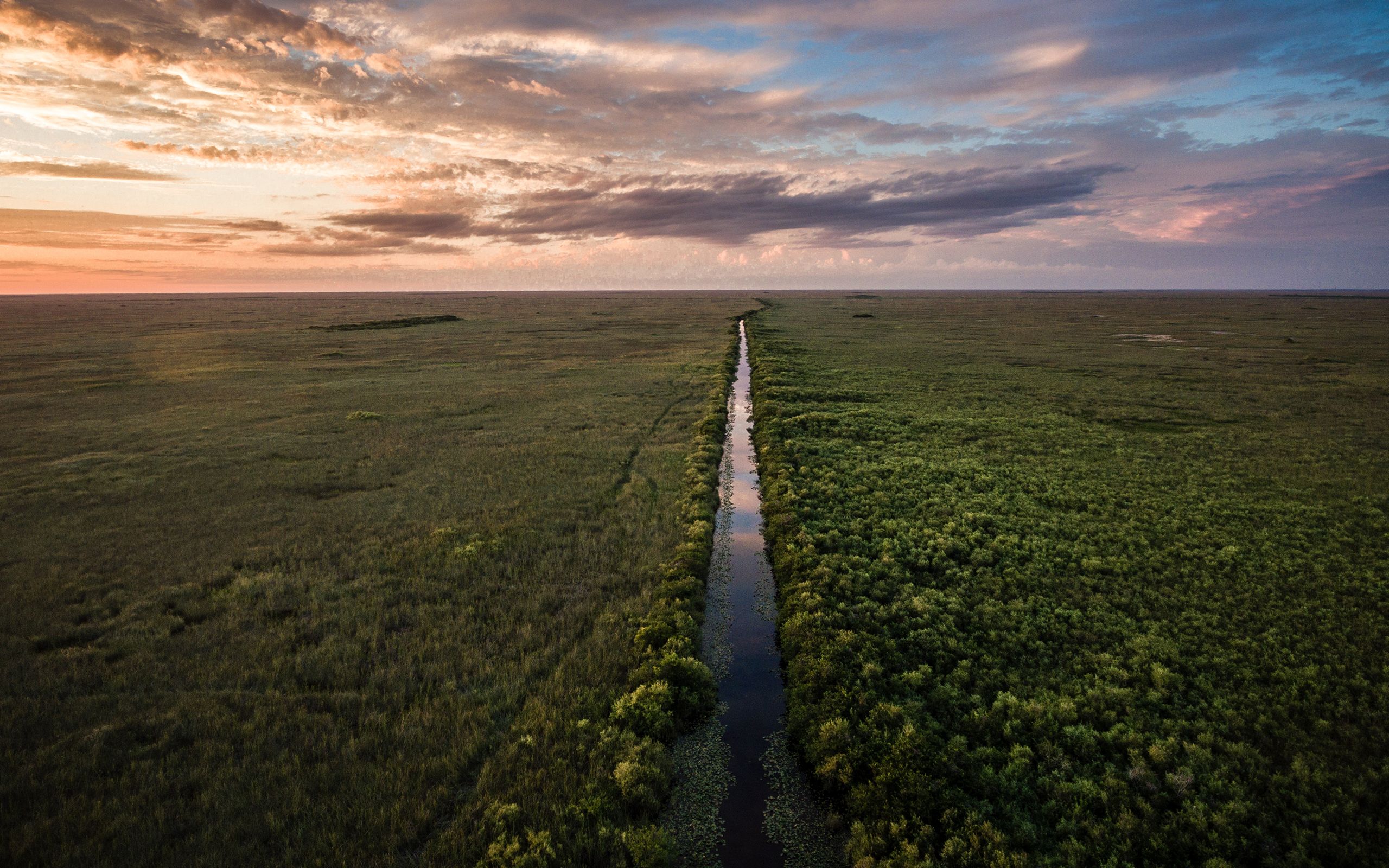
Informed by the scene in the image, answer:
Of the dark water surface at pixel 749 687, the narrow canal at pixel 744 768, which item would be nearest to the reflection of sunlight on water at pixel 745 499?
the dark water surface at pixel 749 687

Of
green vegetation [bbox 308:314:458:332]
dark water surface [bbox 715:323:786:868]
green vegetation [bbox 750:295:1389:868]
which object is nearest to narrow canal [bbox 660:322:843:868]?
dark water surface [bbox 715:323:786:868]

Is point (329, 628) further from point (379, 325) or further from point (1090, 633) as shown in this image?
point (379, 325)

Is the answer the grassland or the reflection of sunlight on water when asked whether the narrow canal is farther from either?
the reflection of sunlight on water

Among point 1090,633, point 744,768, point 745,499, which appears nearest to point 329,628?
point 744,768

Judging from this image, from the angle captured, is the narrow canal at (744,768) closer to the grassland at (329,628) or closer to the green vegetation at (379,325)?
the grassland at (329,628)

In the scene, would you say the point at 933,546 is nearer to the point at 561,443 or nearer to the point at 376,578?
the point at 376,578

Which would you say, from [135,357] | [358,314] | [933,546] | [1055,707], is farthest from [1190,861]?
[358,314]

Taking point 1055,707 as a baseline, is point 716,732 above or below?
below
